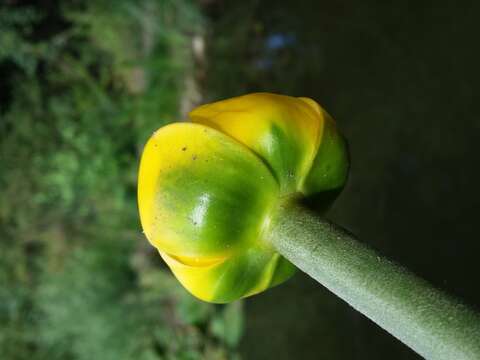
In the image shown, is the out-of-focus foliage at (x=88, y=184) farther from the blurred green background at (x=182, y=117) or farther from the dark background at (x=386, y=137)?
the dark background at (x=386, y=137)

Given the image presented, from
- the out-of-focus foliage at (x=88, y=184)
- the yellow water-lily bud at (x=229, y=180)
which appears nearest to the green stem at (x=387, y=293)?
the yellow water-lily bud at (x=229, y=180)

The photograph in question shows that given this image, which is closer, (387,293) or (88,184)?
(387,293)

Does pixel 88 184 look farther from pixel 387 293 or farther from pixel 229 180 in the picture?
pixel 387 293

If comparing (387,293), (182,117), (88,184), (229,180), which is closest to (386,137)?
(182,117)

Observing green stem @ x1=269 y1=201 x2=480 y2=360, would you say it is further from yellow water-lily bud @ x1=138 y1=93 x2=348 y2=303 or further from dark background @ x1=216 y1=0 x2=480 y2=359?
dark background @ x1=216 y1=0 x2=480 y2=359

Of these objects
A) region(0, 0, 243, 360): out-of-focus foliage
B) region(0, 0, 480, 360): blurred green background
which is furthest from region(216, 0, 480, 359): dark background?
region(0, 0, 243, 360): out-of-focus foliage

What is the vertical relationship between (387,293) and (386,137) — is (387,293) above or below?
above
